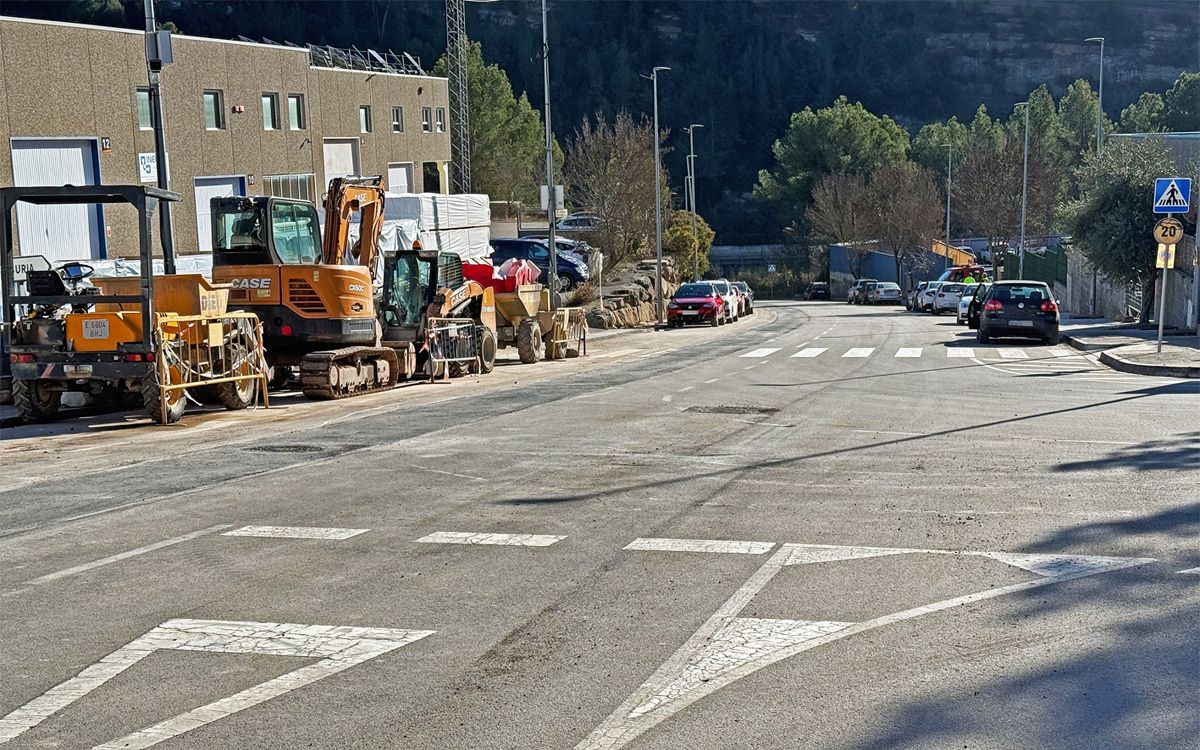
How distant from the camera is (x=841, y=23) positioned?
6590 inches

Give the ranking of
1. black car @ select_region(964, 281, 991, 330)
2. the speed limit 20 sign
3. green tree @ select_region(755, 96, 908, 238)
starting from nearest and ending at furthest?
the speed limit 20 sign < black car @ select_region(964, 281, 991, 330) < green tree @ select_region(755, 96, 908, 238)

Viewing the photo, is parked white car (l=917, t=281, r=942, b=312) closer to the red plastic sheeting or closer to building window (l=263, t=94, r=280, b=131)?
building window (l=263, t=94, r=280, b=131)

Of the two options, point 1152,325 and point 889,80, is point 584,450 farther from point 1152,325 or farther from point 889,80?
point 889,80

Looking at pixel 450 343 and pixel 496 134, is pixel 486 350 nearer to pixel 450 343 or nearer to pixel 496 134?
pixel 450 343

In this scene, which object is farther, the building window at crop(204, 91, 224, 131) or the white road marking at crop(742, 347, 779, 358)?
the building window at crop(204, 91, 224, 131)

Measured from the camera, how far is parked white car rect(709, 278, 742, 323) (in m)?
50.9

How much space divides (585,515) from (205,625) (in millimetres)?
3582

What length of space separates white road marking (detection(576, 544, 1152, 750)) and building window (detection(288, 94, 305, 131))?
44839 millimetres

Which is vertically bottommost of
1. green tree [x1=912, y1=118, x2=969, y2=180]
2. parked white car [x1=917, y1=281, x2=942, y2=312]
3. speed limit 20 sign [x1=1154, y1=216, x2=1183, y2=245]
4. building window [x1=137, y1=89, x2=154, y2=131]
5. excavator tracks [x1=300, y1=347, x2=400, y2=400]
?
parked white car [x1=917, y1=281, x2=942, y2=312]

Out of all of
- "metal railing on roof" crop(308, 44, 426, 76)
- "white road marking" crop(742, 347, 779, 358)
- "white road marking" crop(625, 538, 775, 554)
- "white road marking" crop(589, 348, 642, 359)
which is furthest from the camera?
"metal railing on roof" crop(308, 44, 426, 76)

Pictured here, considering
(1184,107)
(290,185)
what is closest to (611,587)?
(290,185)

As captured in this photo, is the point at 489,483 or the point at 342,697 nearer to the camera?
the point at 342,697

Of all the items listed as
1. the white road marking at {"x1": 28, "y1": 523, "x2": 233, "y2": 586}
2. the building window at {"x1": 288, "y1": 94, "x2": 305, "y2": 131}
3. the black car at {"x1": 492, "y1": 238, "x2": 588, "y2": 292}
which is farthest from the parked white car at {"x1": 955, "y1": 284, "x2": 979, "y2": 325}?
the white road marking at {"x1": 28, "y1": 523, "x2": 233, "y2": 586}

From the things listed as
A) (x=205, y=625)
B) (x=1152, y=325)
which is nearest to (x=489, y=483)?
(x=205, y=625)
